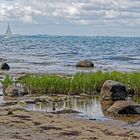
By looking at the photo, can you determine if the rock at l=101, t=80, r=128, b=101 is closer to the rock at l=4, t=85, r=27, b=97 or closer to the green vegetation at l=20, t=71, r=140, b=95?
the green vegetation at l=20, t=71, r=140, b=95

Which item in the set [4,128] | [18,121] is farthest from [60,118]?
[4,128]

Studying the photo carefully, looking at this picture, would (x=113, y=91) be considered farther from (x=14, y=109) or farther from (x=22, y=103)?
(x=14, y=109)

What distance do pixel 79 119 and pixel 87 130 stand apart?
2110mm

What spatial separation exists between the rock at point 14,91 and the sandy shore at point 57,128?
5036 millimetres

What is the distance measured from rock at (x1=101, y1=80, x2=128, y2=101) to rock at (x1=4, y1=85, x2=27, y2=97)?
3558 millimetres

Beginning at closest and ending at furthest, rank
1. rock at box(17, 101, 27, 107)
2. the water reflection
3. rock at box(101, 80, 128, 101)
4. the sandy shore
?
the sandy shore, the water reflection, rock at box(17, 101, 27, 107), rock at box(101, 80, 128, 101)

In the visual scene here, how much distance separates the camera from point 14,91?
2047cm

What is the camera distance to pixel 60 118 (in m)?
14.6

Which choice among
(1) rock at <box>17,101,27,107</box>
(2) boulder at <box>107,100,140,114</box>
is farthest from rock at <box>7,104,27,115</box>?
(2) boulder at <box>107,100,140,114</box>

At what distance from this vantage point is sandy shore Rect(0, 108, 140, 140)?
1171 cm

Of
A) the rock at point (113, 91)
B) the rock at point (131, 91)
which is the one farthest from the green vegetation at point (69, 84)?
the rock at point (113, 91)

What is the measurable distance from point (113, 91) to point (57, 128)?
7.56 m

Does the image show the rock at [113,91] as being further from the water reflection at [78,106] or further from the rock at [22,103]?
the rock at [22,103]

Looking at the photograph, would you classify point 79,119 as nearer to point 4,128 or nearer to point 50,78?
point 4,128
